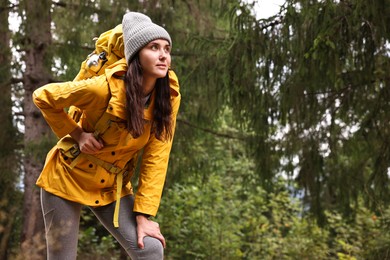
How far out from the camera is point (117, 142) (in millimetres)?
2873

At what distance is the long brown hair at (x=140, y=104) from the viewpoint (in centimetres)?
275

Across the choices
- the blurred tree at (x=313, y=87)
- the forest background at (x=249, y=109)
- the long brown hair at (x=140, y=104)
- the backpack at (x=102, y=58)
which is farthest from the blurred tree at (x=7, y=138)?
the long brown hair at (x=140, y=104)

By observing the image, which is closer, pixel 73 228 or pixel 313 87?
pixel 73 228

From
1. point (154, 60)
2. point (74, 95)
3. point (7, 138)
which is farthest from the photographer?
point (7, 138)

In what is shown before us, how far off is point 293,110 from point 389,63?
1.34 meters

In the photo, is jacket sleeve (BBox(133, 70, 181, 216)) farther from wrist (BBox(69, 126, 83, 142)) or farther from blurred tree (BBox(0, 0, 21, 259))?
blurred tree (BBox(0, 0, 21, 259))

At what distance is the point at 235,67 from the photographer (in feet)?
19.9

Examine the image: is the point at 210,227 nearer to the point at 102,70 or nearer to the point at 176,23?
the point at 176,23

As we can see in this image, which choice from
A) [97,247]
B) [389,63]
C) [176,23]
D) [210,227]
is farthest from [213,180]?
[389,63]

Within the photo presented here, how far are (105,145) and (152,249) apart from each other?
0.51m

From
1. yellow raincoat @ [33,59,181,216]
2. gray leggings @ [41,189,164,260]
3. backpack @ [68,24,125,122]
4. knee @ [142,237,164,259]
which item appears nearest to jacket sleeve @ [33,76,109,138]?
yellow raincoat @ [33,59,181,216]

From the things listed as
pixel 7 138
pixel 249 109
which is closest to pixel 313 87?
pixel 249 109

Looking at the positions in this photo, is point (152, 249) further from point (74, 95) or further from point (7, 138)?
point (7, 138)

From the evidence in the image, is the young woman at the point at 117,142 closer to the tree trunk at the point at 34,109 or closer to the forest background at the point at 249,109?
the forest background at the point at 249,109
